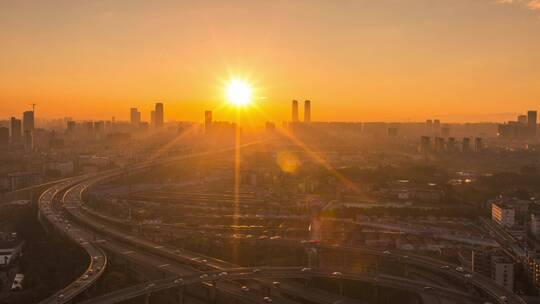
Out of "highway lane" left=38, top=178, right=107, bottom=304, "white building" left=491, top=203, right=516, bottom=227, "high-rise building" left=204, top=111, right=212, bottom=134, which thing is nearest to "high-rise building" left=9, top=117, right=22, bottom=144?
"high-rise building" left=204, top=111, right=212, bottom=134

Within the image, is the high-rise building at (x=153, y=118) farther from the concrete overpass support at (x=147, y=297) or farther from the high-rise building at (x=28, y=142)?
the concrete overpass support at (x=147, y=297)

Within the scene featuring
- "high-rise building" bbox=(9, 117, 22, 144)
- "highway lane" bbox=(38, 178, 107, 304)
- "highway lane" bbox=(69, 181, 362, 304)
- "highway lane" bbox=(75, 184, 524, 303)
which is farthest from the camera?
"high-rise building" bbox=(9, 117, 22, 144)

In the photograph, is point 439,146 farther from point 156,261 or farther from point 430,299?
point 430,299

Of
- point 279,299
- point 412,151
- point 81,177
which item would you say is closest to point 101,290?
point 279,299

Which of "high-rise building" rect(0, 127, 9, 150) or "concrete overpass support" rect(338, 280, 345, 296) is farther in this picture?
"high-rise building" rect(0, 127, 9, 150)

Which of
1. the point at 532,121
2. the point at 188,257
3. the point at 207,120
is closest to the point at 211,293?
the point at 188,257

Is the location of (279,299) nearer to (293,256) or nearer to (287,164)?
(293,256)

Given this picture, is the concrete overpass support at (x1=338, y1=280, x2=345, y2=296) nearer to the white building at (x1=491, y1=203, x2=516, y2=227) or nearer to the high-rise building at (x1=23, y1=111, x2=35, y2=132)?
the white building at (x1=491, y1=203, x2=516, y2=227)

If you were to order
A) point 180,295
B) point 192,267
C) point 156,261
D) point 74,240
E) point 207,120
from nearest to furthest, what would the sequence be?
point 180,295, point 192,267, point 156,261, point 74,240, point 207,120

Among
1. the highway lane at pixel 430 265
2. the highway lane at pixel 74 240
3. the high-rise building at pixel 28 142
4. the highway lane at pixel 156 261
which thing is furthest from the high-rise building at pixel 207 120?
the highway lane at pixel 430 265
